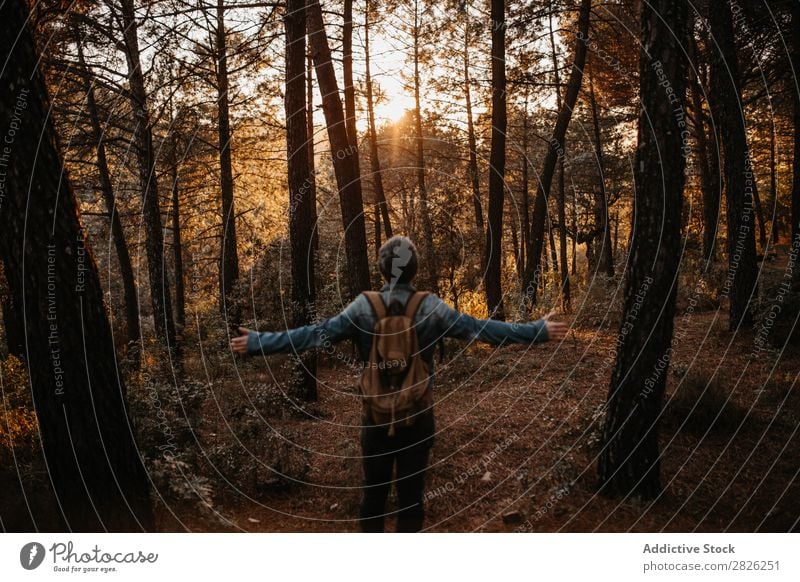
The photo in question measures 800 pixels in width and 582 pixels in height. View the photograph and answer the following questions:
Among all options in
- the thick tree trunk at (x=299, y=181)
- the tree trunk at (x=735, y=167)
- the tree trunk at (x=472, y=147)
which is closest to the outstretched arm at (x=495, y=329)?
the thick tree trunk at (x=299, y=181)

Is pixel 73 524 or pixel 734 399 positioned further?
pixel 734 399

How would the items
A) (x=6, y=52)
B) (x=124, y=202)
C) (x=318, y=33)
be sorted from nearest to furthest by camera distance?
(x=6, y=52)
(x=318, y=33)
(x=124, y=202)

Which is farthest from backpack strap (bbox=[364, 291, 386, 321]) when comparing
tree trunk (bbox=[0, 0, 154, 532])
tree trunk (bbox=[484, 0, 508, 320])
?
tree trunk (bbox=[484, 0, 508, 320])

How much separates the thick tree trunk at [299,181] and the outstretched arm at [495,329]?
545 cm

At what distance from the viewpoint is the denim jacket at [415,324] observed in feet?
11.8

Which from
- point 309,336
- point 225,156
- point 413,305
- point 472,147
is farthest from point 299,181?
point 472,147

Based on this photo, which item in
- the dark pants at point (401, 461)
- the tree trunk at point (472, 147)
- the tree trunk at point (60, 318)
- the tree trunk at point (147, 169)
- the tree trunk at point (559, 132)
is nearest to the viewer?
the tree trunk at point (60, 318)

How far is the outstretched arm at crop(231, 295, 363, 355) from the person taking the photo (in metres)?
3.55

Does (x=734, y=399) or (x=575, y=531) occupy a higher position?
(x=734, y=399)

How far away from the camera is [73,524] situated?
406 centimetres

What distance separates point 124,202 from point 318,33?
11.3 meters

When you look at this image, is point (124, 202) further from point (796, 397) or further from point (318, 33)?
point (796, 397)

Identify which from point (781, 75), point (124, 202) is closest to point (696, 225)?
point (781, 75)

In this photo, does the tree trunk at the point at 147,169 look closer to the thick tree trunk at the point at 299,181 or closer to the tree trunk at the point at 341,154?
the thick tree trunk at the point at 299,181
